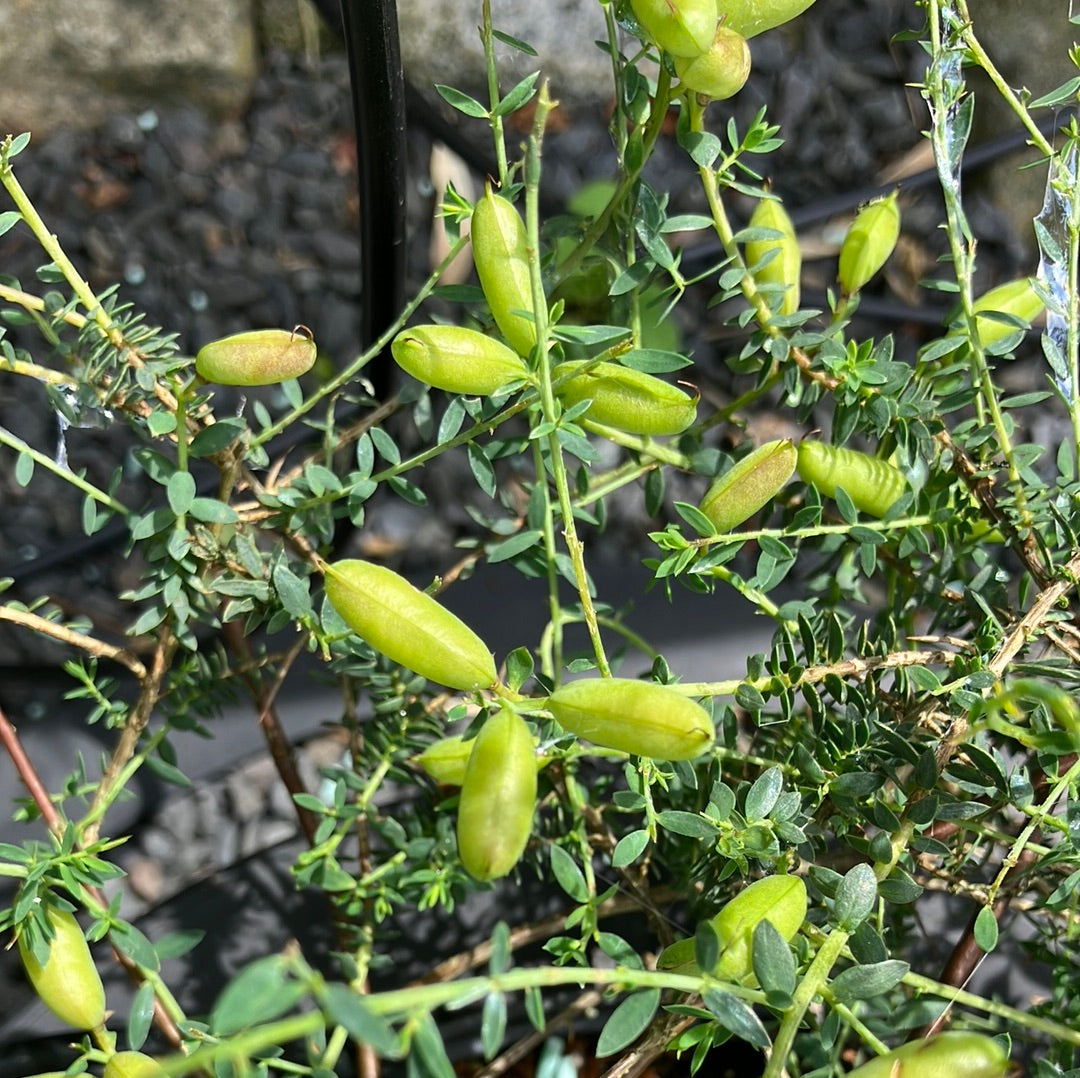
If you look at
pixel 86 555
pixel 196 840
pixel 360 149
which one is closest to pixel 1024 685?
pixel 360 149

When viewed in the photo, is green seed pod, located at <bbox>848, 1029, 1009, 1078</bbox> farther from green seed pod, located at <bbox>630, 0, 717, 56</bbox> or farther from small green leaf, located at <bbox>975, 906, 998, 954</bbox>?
green seed pod, located at <bbox>630, 0, 717, 56</bbox>

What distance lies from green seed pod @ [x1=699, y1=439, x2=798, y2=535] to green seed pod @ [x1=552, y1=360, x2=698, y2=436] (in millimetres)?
28

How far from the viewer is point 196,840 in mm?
878

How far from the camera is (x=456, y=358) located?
1.32 ft

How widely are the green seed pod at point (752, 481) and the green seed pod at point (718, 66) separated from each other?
0.42 feet

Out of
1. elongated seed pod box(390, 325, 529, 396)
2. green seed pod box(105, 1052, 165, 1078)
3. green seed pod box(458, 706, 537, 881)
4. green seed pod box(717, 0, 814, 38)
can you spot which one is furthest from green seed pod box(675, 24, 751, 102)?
green seed pod box(105, 1052, 165, 1078)

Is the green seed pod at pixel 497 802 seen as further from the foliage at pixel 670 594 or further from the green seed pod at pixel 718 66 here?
the green seed pod at pixel 718 66

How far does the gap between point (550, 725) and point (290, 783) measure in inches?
9.4

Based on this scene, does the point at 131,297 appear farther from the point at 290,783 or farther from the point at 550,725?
the point at 550,725

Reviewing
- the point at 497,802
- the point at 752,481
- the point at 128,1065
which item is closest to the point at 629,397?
the point at 752,481

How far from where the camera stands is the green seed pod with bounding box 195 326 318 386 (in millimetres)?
415

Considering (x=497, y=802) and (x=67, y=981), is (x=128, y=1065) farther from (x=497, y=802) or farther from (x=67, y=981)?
(x=497, y=802)

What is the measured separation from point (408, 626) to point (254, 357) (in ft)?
0.39

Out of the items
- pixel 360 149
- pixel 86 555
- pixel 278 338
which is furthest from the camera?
pixel 86 555
